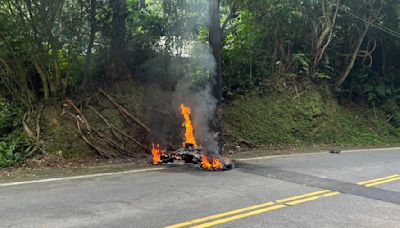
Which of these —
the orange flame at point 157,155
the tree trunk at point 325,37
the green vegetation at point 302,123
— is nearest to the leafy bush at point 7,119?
the orange flame at point 157,155

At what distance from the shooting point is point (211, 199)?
7.69 m

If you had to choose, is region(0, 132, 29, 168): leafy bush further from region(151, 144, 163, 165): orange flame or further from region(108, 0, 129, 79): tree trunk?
region(108, 0, 129, 79): tree trunk

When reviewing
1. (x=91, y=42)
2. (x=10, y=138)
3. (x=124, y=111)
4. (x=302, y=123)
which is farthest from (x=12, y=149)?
(x=302, y=123)

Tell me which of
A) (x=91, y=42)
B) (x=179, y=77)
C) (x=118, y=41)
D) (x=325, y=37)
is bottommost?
(x=179, y=77)

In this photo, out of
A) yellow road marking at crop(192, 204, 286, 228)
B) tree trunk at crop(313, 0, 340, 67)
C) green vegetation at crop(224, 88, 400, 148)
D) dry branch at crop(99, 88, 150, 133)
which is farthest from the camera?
tree trunk at crop(313, 0, 340, 67)

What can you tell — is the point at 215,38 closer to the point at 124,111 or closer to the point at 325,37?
the point at 124,111

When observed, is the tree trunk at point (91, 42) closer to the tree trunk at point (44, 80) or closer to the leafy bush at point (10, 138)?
the tree trunk at point (44, 80)

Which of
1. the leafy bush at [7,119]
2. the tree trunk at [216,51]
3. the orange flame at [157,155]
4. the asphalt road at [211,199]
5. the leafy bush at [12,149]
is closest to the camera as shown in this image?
the asphalt road at [211,199]

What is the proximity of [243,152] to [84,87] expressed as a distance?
562cm

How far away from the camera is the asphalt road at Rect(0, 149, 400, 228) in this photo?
6455 mm

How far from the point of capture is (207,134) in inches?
456

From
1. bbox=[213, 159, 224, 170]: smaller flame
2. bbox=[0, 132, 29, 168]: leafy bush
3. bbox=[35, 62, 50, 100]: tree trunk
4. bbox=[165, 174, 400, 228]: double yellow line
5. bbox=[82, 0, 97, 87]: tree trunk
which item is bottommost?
bbox=[165, 174, 400, 228]: double yellow line

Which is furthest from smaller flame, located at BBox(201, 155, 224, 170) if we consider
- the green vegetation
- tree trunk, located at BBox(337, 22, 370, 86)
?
tree trunk, located at BBox(337, 22, 370, 86)

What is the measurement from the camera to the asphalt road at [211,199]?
6455mm
